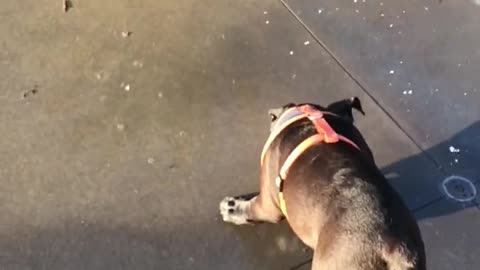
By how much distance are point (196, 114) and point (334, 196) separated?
1.09 meters

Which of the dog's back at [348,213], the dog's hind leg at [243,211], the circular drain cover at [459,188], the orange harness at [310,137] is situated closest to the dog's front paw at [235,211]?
the dog's hind leg at [243,211]

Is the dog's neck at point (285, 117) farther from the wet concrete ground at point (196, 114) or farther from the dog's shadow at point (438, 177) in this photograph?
the dog's shadow at point (438, 177)

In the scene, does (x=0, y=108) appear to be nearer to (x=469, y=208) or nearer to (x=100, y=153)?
(x=100, y=153)

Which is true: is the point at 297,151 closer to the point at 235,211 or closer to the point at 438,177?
the point at 235,211

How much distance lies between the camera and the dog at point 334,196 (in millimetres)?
2324

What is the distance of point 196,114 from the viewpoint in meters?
3.44

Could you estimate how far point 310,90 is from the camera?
3615 mm

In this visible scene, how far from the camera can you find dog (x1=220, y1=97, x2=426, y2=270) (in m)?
2.32

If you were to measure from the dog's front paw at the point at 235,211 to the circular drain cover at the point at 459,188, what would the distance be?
0.83 metres

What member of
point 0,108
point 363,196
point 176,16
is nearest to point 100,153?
point 0,108

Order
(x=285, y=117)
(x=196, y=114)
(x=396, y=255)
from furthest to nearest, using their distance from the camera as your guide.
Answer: (x=196, y=114)
(x=285, y=117)
(x=396, y=255)

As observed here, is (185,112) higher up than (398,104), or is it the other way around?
(185,112)

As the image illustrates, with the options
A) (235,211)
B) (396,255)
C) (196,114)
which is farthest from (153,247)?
(396,255)

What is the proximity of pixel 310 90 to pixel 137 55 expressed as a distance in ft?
2.46
